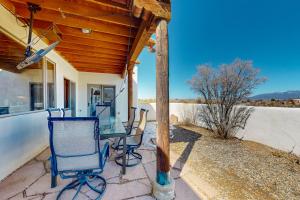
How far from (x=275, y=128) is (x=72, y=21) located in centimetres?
515

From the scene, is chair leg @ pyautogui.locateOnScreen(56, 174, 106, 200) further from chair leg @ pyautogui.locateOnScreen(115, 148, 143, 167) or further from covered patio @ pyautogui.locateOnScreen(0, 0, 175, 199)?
chair leg @ pyautogui.locateOnScreen(115, 148, 143, 167)

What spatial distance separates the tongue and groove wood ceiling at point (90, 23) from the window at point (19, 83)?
59 centimetres

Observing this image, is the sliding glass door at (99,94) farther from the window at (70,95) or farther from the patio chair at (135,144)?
the patio chair at (135,144)

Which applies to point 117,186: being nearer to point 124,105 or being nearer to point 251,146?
point 251,146

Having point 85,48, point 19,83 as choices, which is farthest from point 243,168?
point 85,48

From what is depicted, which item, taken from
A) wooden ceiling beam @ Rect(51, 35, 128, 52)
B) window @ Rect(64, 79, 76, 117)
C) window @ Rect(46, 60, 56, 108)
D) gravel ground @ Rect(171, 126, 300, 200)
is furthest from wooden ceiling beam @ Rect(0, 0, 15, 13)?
gravel ground @ Rect(171, 126, 300, 200)

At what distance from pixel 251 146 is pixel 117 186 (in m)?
3.60

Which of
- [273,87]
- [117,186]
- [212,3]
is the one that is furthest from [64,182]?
[212,3]

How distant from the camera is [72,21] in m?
2.35

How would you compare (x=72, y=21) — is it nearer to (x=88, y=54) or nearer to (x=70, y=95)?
(x=88, y=54)

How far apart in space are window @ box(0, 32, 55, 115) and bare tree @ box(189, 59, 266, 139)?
14.1ft

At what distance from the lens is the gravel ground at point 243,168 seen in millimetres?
1763

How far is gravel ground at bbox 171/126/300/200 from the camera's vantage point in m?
1.76

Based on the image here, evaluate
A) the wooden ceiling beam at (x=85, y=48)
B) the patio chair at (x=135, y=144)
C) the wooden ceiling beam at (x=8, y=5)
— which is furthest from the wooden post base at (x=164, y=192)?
the wooden ceiling beam at (x=85, y=48)
